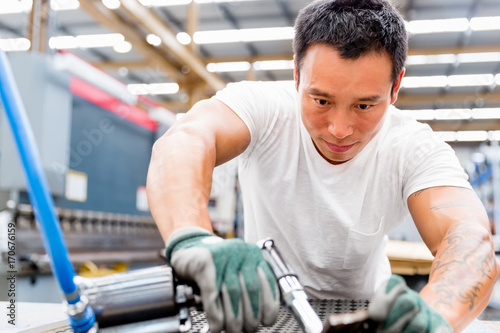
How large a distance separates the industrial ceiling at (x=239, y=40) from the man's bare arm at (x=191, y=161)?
3.20m

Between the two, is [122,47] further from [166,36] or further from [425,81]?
[425,81]

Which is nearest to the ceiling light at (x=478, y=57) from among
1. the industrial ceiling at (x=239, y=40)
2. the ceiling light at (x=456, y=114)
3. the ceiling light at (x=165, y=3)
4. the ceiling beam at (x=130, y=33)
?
the industrial ceiling at (x=239, y=40)

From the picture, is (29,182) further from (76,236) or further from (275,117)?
(76,236)

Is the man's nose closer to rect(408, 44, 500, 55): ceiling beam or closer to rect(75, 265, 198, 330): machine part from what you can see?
rect(75, 265, 198, 330): machine part

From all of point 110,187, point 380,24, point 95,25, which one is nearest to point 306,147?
point 380,24

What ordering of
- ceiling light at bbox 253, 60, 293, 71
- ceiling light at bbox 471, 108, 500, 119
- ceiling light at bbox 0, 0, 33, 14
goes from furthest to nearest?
ceiling light at bbox 471, 108, 500, 119, ceiling light at bbox 253, 60, 293, 71, ceiling light at bbox 0, 0, 33, 14

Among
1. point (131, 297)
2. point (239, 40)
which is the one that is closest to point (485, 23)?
point (239, 40)

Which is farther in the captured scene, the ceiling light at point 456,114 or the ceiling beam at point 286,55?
the ceiling light at point 456,114

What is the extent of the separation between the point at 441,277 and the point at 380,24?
1.85ft

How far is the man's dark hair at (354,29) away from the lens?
3.17ft

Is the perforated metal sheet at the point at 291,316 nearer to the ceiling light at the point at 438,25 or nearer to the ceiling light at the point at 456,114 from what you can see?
the ceiling light at the point at 438,25

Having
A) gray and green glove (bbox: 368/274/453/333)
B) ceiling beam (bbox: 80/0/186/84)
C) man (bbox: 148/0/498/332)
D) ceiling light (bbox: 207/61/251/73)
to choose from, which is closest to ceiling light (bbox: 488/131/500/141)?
ceiling light (bbox: 207/61/251/73)

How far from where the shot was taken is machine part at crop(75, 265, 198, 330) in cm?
55

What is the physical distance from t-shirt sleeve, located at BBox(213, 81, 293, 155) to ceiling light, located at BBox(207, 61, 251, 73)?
6028 mm
